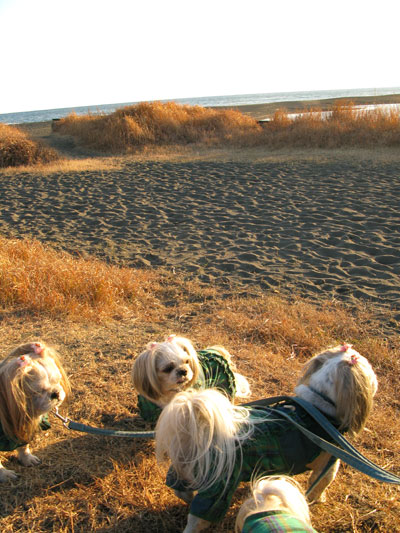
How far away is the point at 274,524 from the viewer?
54.8 inches

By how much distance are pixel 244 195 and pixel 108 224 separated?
316 cm

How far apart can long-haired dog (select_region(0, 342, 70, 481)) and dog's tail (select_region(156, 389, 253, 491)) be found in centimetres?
74

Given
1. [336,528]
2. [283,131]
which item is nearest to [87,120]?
[283,131]

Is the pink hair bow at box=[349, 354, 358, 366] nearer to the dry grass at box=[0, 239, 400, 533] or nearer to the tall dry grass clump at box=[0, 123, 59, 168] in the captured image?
the dry grass at box=[0, 239, 400, 533]

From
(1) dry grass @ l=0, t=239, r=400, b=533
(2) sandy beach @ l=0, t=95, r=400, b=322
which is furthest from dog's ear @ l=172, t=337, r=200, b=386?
(2) sandy beach @ l=0, t=95, r=400, b=322

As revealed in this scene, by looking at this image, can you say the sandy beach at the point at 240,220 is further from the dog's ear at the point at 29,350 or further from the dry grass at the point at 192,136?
the dog's ear at the point at 29,350

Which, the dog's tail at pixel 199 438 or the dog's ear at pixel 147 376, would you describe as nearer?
the dog's tail at pixel 199 438

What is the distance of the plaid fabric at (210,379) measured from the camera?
2666 millimetres

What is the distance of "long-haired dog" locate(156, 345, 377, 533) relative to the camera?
1773 millimetres

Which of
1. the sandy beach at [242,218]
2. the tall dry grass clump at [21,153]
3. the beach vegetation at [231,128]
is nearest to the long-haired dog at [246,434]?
the sandy beach at [242,218]

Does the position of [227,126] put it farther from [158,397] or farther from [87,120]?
[158,397]

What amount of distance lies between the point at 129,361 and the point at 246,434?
6.07 ft

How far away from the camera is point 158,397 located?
2600 mm

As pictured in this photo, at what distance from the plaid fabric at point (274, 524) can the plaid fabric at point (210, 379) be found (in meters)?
1.24
